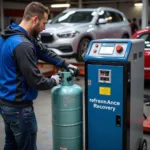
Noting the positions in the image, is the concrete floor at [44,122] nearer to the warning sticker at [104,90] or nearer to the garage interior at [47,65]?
the garage interior at [47,65]

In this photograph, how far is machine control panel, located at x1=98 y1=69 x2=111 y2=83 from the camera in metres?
2.83

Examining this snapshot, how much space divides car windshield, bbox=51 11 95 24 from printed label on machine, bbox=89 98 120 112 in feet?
20.2

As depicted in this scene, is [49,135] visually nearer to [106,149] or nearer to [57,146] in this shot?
[57,146]

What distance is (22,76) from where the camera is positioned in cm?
244

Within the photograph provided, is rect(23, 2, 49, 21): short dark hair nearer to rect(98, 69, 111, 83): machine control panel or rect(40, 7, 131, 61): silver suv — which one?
rect(98, 69, 111, 83): machine control panel

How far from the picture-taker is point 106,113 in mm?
2930

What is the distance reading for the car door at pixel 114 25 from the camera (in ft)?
31.7

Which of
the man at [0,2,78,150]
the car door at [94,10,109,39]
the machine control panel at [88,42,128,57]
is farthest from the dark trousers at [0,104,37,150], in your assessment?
the car door at [94,10,109,39]

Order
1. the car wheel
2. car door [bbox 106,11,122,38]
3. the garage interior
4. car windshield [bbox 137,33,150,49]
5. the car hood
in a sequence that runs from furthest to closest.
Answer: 1. car door [bbox 106,11,122,38]
2. the car wheel
3. the car hood
4. car windshield [bbox 137,33,150,49]
5. the garage interior

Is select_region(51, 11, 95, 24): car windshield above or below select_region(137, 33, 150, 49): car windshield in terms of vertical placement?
above

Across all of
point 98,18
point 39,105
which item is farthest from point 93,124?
point 98,18

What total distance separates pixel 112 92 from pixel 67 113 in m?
0.52

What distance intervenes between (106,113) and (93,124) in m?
0.21

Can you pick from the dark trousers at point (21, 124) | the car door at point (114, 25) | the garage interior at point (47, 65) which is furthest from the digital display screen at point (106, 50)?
the car door at point (114, 25)
